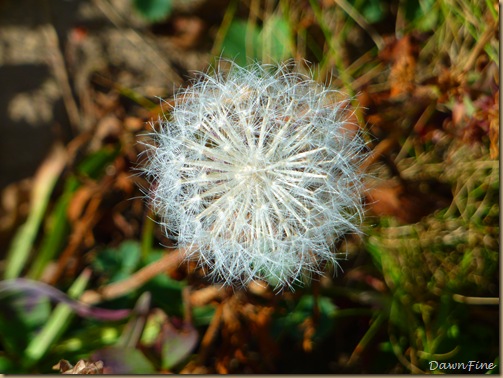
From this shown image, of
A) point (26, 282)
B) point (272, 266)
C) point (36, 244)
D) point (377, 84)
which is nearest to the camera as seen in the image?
point (272, 266)

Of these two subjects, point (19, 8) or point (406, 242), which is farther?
point (19, 8)

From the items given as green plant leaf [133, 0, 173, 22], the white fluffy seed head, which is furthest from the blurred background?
the white fluffy seed head

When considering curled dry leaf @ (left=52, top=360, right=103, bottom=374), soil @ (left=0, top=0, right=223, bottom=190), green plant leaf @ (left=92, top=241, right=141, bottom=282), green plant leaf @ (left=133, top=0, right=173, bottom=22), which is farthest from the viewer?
soil @ (left=0, top=0, right=223, bottom=190)

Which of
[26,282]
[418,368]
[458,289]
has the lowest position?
[418,368]

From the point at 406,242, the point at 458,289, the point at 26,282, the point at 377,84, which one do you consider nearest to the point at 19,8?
the point at 26,282

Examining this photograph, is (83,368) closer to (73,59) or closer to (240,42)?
(240,42)

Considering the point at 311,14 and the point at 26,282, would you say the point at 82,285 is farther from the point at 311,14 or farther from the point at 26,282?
the point at 311,14

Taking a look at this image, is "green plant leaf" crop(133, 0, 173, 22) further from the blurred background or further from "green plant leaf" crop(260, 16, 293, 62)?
"green plant leaf" crop(260, 16, 293, 62)

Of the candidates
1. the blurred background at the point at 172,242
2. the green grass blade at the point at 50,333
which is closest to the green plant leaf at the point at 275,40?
the blurred background at the point at 172,242
